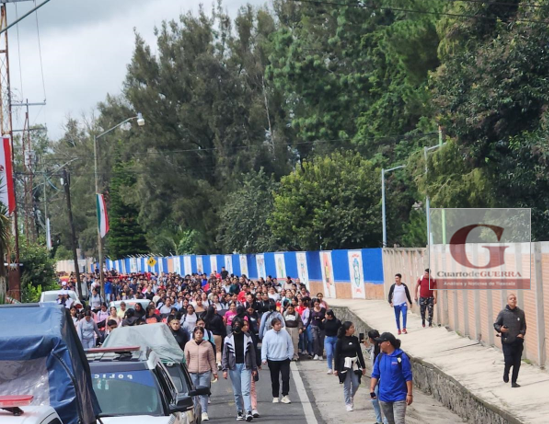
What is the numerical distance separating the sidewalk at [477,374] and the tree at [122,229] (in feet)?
246

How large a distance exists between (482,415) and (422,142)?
45.7 m

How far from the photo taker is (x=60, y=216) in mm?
123438

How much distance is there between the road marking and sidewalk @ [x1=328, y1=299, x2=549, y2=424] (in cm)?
257

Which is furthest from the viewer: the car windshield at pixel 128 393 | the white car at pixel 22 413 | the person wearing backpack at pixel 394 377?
the person wearing backpack at pixel 394 377

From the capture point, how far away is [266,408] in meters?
18.6

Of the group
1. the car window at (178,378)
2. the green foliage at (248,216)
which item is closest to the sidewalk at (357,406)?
the car window at (178,378)

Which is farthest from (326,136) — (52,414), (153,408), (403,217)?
(52,414)

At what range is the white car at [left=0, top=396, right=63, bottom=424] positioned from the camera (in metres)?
5.41

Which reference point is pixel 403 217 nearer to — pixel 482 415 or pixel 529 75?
pixel 529 75

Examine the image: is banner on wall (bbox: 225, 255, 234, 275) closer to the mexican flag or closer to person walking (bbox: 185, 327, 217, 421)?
the mexican flag

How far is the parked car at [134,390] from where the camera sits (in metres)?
10.5

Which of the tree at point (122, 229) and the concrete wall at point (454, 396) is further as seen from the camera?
the tree at point (122, 229)

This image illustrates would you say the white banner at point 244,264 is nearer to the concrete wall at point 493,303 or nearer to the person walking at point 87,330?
the concrete wall at point 493,303

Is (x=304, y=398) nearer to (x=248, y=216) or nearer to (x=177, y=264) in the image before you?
(x=248, y=216)
